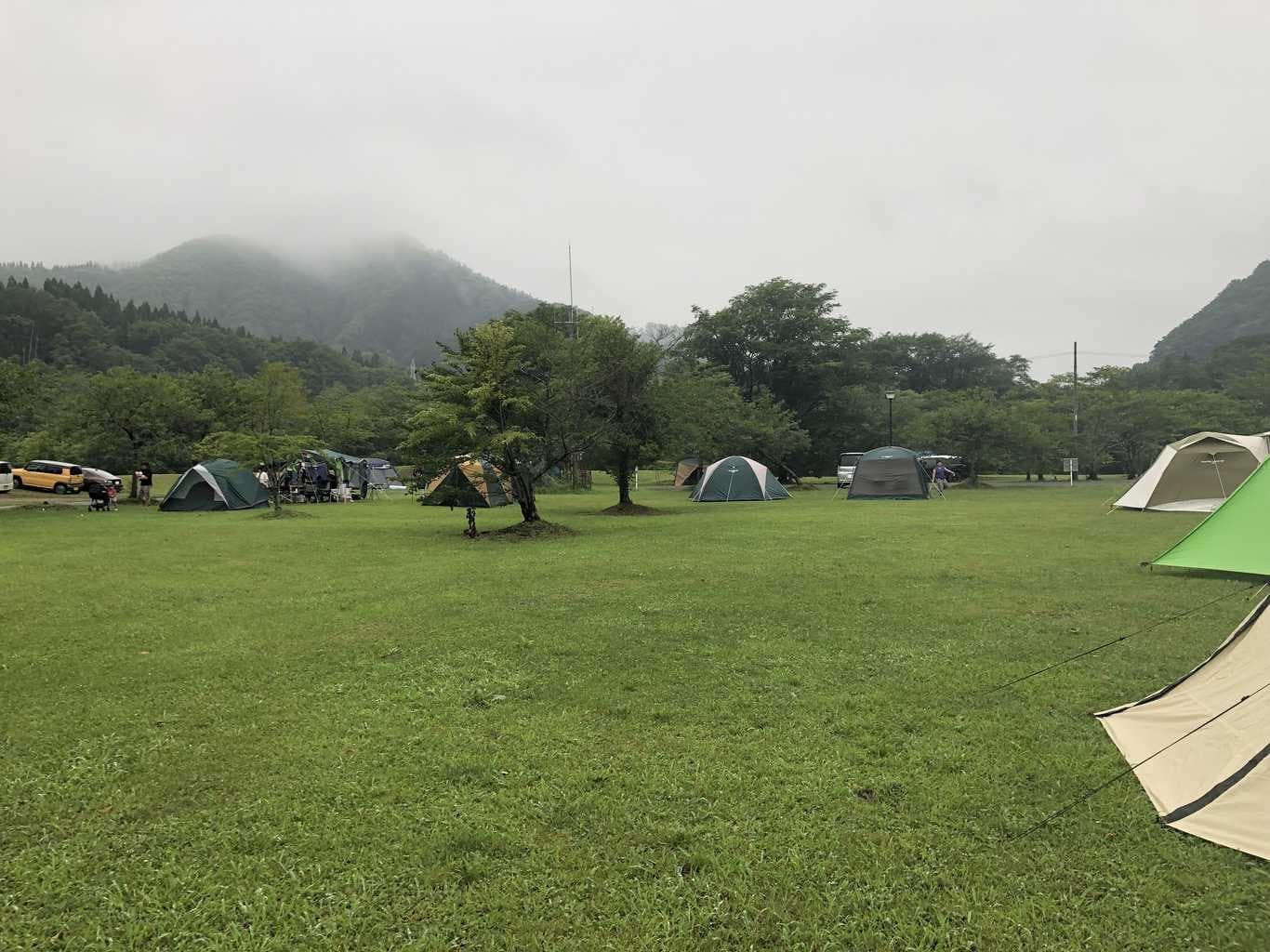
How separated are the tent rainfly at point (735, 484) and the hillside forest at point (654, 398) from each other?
4.61 ft

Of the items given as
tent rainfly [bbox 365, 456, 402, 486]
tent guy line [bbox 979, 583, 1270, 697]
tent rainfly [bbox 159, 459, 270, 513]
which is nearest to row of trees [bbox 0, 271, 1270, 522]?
tent rainfly [bbox 159, 459, 270, 513]

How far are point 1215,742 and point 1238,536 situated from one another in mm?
5260

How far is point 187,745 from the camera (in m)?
4.32

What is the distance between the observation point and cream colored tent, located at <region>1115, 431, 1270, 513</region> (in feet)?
53.2

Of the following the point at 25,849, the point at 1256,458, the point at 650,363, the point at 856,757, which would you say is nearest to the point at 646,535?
the point at 650,363

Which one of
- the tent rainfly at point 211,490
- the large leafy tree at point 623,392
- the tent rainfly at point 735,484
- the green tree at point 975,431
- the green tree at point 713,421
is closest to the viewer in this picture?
the large leafy tree at point 623,392

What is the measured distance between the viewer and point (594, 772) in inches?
155

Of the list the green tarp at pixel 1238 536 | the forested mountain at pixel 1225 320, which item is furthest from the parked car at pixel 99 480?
the forested mountain at pixel 1225 320

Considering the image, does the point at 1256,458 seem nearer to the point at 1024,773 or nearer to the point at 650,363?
→ the point at 650,363

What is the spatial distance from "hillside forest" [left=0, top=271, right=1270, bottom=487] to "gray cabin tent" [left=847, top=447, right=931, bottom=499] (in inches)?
243

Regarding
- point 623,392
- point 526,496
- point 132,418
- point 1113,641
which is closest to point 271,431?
point 132,418

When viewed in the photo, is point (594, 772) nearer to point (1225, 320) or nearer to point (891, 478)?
point (891, 478)

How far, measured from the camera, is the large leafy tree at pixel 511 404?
14914mm

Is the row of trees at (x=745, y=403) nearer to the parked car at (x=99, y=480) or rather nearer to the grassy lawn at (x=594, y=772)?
the grassy lawn at (x=594, y=772)
